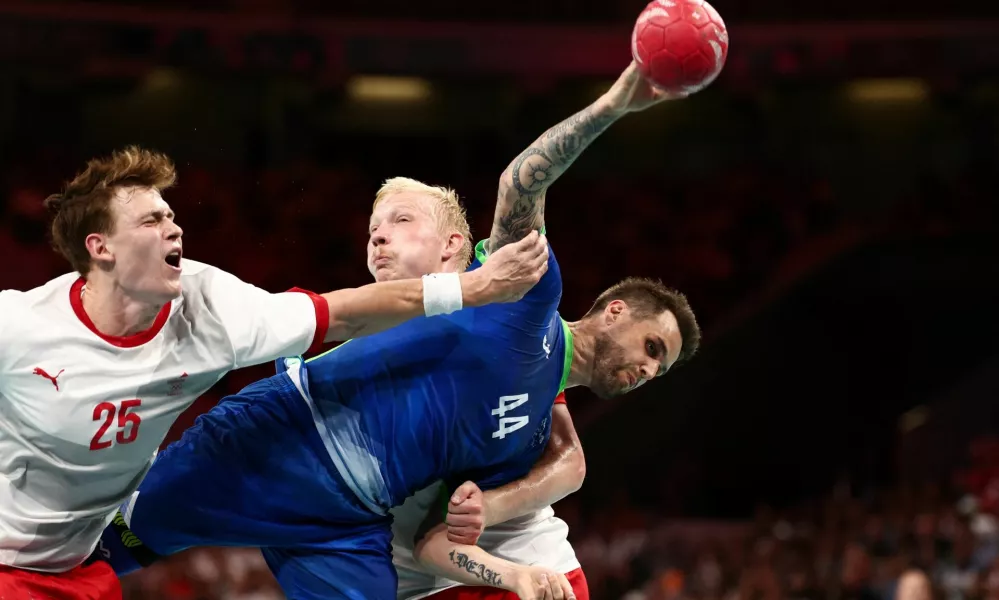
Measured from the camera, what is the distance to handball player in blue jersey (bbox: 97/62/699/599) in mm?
4012

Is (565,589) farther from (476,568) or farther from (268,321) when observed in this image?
(268,321)

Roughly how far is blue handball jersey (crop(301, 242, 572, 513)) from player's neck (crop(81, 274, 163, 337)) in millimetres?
734

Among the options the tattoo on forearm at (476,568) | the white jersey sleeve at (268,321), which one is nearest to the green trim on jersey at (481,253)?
the white jersey sleeve at (268,321)

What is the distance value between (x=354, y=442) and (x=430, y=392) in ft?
1.01

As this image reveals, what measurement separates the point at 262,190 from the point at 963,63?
25.9ft

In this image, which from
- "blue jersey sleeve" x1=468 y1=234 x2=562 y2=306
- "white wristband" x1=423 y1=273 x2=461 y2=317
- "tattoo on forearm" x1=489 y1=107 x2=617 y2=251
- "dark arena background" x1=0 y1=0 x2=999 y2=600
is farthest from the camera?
"dark arena background" x1=0 y1=0 x2=999 y2=600

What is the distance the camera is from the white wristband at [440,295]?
3617mm

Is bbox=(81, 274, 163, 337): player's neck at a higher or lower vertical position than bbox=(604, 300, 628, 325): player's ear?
higher

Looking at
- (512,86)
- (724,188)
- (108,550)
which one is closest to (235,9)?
(512,86)

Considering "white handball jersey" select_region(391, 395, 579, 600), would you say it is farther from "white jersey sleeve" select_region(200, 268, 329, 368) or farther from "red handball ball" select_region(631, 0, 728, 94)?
"red handball ball" select_region(631, 0, 728, 94)

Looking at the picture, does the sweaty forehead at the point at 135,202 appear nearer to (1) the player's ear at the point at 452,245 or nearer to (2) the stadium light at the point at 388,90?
(1) the player's ear at the point at 452,245

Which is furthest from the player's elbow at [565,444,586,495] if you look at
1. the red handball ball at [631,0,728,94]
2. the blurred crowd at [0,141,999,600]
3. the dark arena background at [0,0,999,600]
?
the dark arena background at [0,0,999,600]

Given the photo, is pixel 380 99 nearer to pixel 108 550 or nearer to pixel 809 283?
pixel 809 283

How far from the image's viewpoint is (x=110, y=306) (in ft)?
11.6
